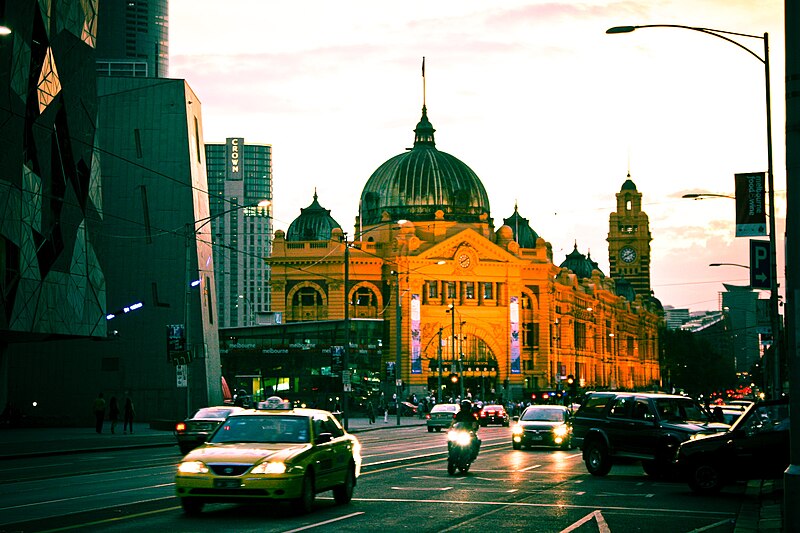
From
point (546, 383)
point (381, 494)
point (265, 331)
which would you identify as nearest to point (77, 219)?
point (381, 494)

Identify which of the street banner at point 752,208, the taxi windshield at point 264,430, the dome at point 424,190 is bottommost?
the taxi windshield at point 264,430

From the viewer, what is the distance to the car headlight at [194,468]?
1786cm

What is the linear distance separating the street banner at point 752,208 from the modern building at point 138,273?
36.9 meters

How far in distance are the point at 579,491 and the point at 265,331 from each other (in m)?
84.0

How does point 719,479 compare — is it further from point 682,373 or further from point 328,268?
point 682,373

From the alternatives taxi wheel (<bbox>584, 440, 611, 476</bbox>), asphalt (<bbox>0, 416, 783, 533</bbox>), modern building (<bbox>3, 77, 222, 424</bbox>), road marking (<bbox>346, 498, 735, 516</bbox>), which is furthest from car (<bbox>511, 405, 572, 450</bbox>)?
modern building (<bbox>3, 77, 222, 424</bbox>)

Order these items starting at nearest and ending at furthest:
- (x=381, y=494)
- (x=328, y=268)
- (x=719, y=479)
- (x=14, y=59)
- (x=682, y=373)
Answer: (x=381, y=494) < (x=719, y=479) < (x=14, y=59) < (x=328, y=268) < (x=682, y=373)

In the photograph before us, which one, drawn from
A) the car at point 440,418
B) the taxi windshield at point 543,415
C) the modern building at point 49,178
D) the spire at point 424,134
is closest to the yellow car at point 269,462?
the taxi windshield at point 543,415

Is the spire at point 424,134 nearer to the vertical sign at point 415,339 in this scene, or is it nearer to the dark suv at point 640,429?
the vertical sign at point 415,339

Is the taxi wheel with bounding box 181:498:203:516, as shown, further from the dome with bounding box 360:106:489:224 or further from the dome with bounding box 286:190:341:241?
the dome with bounding box 286:190:341:241

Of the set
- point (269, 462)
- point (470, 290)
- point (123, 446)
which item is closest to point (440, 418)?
point (123, 446)

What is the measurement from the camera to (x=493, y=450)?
136 ft

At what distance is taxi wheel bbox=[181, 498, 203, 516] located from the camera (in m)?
18.2

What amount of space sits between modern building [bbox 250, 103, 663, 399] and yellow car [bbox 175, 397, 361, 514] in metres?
92.3
